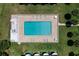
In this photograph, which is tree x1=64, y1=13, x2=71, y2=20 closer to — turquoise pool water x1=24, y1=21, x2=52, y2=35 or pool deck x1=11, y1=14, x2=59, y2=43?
pool deck x1=11, y1=14, x2=59, y2=43

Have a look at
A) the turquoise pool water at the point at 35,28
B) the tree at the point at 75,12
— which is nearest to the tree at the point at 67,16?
the tree at the point at 75,12

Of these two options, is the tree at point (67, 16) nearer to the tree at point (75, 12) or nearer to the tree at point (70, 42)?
the tree at point (75, 12)

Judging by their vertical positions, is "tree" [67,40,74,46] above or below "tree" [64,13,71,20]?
below

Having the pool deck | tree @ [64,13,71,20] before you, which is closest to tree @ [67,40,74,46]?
the pool deck

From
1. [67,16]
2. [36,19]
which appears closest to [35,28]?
[36,19]

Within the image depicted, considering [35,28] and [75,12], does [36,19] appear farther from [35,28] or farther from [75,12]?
[75,12]

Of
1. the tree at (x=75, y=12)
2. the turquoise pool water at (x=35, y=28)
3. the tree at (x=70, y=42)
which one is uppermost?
the tree at (x=75, y=12)

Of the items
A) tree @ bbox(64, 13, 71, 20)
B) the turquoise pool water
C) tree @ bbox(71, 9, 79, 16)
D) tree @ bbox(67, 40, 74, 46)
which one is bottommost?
tree @ bbox(67, 40, 74, 46)

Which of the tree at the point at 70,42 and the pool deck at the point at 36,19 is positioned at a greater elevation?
the pool deck at the point at 36,19
